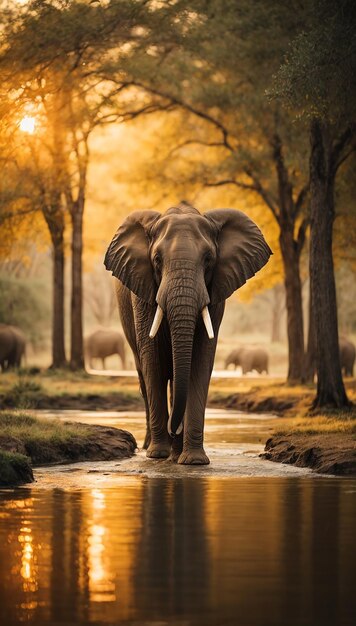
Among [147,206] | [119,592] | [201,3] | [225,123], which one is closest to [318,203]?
[201,3]

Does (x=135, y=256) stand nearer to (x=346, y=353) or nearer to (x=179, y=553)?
(x=179, y=553)

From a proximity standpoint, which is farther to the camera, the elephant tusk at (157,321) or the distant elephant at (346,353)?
the distant elephant at (346,353)

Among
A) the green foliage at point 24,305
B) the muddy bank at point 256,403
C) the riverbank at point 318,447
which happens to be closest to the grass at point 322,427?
the riverbank at point 318,447

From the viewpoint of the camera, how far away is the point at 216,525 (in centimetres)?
1131

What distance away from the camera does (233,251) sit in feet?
59.2

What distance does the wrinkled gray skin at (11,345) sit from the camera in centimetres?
4741

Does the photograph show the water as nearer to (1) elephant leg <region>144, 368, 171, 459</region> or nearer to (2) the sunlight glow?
(1) elephant leg <region>144, 368, 171, 459</region>

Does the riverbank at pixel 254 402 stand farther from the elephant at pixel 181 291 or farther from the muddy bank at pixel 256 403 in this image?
the elephant at pixel 181 291

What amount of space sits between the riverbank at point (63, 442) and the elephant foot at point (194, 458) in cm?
170

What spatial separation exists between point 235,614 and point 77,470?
9069 mm

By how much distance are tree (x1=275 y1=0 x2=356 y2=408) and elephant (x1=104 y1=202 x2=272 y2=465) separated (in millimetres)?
5626

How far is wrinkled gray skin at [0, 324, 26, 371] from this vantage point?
4741cm

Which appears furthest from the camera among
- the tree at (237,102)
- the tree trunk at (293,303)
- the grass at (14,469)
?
the tree trunk at (293,303)

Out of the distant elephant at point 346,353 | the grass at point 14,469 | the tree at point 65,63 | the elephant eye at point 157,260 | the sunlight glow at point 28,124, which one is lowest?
the grass at point 14,469
